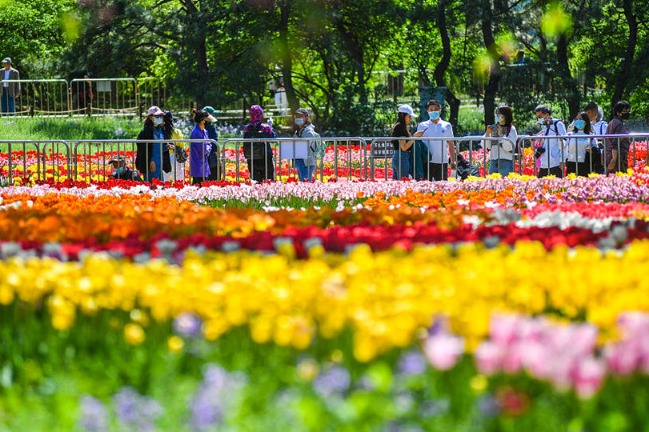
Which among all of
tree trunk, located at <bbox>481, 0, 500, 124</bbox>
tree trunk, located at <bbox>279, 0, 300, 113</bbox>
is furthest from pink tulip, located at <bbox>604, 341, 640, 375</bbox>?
tree trunk, located at <bbox>279, 0, 300, 113</bbox>

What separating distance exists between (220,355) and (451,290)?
0.97 meters

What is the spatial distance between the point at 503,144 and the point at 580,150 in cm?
106

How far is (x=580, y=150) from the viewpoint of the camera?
1805 cm

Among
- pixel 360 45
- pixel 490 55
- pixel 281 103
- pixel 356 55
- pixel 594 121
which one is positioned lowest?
pixel 594 121

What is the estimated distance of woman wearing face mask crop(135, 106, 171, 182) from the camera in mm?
17953

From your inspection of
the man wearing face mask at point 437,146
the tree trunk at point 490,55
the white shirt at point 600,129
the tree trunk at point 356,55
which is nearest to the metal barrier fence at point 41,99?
the tree trunk at point 356,55

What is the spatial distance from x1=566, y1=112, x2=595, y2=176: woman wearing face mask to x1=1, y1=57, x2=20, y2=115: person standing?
20.6m

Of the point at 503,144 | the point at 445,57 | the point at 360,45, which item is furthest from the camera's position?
the point at 360,45

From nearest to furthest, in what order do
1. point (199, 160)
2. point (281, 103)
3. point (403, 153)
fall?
point (199, 160), point (403, 153), point (281, 103)

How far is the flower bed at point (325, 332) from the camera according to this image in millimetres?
4309

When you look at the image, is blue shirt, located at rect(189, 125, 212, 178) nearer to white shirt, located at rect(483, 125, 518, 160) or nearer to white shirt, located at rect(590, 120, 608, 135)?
white shirt, located at rect(483, 125, 518, 160)

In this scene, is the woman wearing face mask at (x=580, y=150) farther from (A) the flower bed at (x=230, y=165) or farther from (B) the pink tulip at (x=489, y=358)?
(B) the pink tulip at (x=489, y=358)

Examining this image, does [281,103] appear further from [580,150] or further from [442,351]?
[442,351]

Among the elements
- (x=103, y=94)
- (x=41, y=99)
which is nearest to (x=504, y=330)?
(x=41, y=99)
